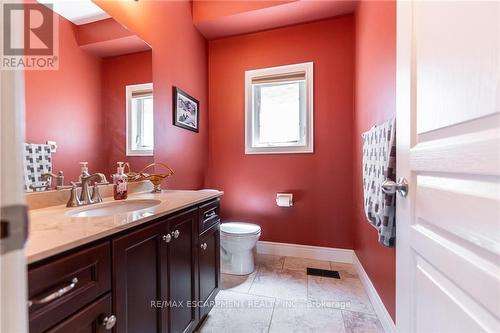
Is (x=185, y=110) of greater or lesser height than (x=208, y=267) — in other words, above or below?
above

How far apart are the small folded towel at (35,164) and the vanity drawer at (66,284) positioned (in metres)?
0.63

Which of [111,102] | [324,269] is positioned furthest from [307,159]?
[111,102]

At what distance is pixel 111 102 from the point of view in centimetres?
140

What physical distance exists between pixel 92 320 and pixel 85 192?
702 millimetres

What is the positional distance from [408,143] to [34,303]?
1152 millimetres

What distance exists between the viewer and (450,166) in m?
0.53

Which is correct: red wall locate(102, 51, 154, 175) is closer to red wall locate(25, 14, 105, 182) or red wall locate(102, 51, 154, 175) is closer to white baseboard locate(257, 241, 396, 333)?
red wall locate(25, 14, 105, 182)

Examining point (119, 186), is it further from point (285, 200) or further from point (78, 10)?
point (285, 200)

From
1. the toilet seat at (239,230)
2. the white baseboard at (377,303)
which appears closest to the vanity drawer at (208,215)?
the toilet seat at (239,230)

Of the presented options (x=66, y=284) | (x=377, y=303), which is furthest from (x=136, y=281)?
(x=377, y=303)

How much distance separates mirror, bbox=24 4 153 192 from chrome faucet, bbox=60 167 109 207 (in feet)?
0.24

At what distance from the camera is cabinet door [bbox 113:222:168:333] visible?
0.77 meters

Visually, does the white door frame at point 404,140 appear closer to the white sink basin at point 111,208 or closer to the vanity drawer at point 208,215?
the vanity drawer at point 208,215

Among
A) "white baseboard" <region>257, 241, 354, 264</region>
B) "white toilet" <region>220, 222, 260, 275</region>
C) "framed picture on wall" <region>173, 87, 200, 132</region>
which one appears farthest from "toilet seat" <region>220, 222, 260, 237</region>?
"framed picture on wall" <region>173, 87, 200, 132</region>
